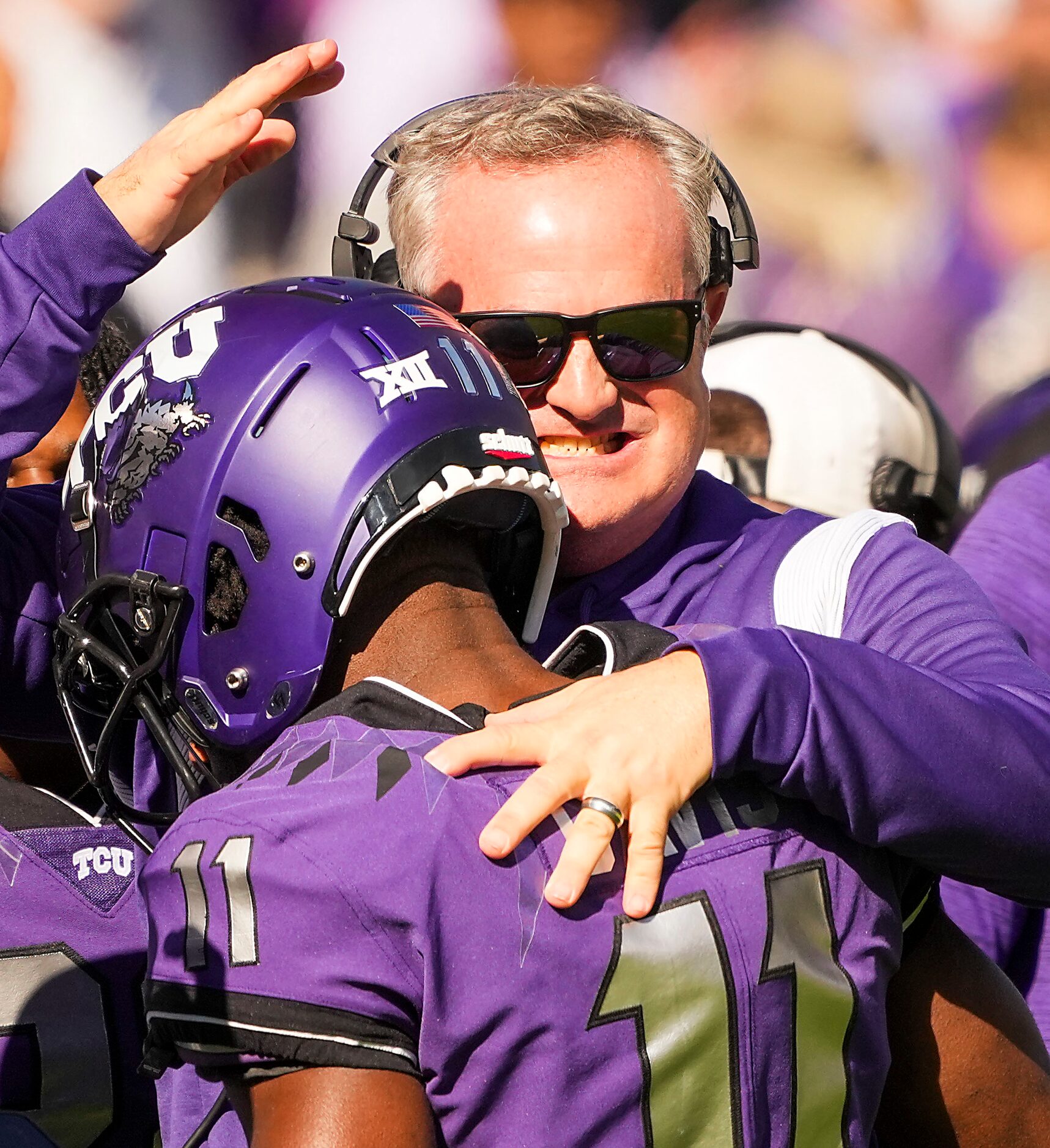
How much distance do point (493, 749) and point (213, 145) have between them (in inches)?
39.9

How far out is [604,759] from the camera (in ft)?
4.12

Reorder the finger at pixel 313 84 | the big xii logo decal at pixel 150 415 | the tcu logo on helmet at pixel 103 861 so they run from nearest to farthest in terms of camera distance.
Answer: the big xii logo decal at pixel 150 415 → the tcu logo on helmet at pixel 103 861 → the finger at pixel 313 84

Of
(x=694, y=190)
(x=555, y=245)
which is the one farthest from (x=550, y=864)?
(x=694, y=190)

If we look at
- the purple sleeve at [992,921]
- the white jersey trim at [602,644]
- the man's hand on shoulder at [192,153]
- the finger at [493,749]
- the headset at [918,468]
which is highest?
the man's hand on shoulder at [192,153]

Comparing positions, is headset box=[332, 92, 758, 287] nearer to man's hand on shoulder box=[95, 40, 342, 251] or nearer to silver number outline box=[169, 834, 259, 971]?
man's hand on shoulder box=[95, 40, 342, 251]

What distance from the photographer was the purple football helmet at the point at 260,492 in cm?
152

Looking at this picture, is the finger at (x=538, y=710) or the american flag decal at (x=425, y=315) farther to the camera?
the american flag decal at (x=425, y=315)

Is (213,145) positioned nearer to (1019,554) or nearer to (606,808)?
(606,808)

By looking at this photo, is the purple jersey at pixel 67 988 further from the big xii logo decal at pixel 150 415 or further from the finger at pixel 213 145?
the finger at pixel 213 145

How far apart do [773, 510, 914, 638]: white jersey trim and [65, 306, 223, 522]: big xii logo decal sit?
0.78m

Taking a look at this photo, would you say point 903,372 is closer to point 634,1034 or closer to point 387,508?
point 387,508

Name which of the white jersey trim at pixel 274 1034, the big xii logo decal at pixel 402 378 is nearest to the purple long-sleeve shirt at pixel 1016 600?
the big xii logo decal at pixel 402 378

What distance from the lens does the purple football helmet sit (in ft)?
4.97

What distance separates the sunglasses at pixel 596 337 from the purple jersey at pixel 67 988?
86 centimetres
